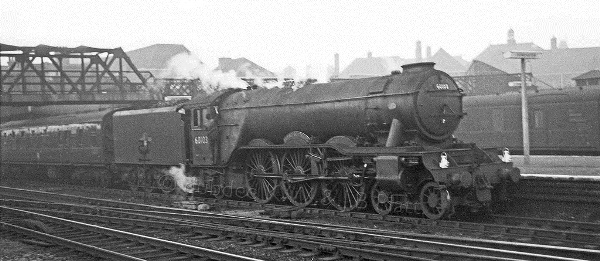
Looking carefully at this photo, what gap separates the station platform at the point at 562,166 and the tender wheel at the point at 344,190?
18.6ft

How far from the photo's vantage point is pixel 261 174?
16266mm

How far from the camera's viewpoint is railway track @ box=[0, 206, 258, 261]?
9.78m

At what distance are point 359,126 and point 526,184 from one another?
151 inches

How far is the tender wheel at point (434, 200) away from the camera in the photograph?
1230cm

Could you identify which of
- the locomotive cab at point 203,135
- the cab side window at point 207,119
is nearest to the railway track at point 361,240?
the locomotive cab at point 203,135

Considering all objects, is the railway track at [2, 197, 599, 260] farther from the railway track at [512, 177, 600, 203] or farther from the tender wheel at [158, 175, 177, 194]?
the tender wheel at [158, 175, 177, 194]

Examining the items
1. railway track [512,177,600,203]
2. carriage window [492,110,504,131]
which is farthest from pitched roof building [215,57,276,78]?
railway track [512,177,600,203]

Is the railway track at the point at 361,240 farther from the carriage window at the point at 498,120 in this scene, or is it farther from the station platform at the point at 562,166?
the carriage window at the point at 498,120

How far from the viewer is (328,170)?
14.4m

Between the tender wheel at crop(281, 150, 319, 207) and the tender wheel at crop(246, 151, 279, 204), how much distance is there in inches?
13.5

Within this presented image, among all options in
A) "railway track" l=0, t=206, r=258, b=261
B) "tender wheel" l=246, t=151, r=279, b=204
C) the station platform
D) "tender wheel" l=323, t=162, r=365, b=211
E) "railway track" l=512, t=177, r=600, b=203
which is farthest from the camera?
the station platform

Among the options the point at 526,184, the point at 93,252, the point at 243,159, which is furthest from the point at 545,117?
the point at 93,252

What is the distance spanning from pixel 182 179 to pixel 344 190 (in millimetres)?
6792

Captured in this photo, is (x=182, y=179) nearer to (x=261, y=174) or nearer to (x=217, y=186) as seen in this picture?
(x=217, y=186)
